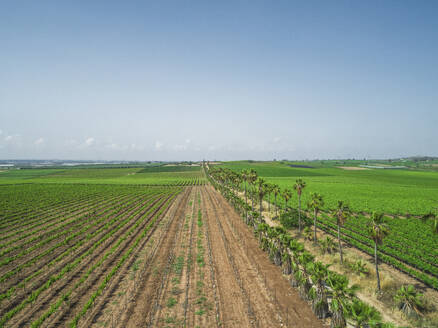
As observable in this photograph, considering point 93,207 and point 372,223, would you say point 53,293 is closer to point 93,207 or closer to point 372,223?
point 372,223

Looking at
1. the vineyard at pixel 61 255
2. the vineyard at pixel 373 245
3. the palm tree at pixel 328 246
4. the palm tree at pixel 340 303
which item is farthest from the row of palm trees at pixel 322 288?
the vineyard at pixel 61 255

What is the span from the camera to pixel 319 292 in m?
20.6

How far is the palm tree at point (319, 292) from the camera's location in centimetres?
1948

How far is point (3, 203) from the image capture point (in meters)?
68.2

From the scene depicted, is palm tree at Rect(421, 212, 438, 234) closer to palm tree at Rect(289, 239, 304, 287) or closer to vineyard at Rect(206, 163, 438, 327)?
vineyard at Rect(206, 163, 438, 327)

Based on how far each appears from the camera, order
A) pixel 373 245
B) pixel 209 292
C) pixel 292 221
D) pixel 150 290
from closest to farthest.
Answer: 1. pixel 209 292
2. pixel 150 290
3. pixel 373 245
4. pixel 292 221

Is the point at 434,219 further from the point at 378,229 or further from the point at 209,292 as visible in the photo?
the point at 209,292

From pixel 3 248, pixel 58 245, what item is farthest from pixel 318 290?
pixel 3 248

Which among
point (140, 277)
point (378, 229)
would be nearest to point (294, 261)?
point (378, 229)

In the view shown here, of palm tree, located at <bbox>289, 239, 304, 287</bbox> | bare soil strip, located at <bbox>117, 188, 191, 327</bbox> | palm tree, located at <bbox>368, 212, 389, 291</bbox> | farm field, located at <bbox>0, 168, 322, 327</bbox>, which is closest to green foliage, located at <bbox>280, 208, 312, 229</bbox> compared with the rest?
farm field, located at <bbox>0, 168, 322, 327</bbox>

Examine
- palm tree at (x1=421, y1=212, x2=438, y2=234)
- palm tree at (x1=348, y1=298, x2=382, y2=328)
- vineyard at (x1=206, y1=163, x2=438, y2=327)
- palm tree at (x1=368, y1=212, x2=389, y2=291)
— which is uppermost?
palm tree at (x1=421, y1=212, x2=438, y2=234)

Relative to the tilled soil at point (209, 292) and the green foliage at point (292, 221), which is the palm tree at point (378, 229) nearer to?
the tilled soil at point (209, 292)

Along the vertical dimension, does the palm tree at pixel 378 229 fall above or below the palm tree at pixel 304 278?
above

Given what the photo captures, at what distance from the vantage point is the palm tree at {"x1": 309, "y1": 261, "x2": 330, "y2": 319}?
767 inches
